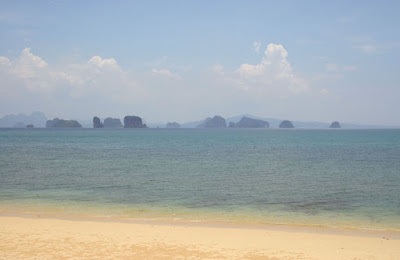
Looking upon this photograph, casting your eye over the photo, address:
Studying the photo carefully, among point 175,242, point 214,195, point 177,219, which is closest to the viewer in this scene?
point 175,242

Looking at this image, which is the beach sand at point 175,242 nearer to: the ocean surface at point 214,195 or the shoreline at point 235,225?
the shoreline at point 235,225

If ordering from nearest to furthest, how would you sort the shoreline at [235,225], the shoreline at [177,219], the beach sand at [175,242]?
1. the beach sand at [175,242]
2. the shoreline at [235,225]
3. the shoreline at [177,219]

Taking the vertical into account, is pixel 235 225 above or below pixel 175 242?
below

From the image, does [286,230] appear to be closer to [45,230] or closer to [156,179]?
[45,230]

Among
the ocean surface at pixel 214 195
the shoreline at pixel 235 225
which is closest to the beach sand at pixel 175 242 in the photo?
the shoreline at pixel 235 225

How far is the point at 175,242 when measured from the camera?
13680mm

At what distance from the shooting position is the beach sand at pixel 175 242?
1214cm

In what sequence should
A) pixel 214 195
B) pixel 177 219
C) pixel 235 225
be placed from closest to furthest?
pixel 235 225, pixel 177 219, pixel 214 195

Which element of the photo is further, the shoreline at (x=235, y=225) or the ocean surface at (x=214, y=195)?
the ocean surface at (x=214, y=195)

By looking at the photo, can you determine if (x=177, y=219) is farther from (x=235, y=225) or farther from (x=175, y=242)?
(x=175, y=242)

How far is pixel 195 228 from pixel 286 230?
435 cm

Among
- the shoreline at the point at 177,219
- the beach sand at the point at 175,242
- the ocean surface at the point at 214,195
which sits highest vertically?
the beach sand at the point at 175,242

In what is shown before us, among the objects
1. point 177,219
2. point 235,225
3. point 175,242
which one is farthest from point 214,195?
point 175,242

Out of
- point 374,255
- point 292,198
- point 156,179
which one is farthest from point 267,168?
point 374,255
